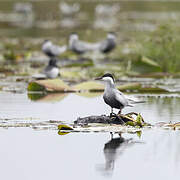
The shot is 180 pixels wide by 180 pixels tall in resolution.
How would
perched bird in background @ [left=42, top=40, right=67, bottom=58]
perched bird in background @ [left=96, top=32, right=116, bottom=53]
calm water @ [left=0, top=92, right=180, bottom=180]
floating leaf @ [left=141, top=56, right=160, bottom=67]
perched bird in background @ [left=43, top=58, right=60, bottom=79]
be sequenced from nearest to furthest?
calm water @ [left=0, top=92, right=180, bottom=180]
perched bird in background @ [left=43, top=58, right=60, bottom=79]
floating leaf @ [left=141, top=56, right=160, bottom=67]
perched bird in background @ [left=42, top=40, right=67, bottom=58]
perched bird in background @ [left=96, top=32, right=116, bottom=53]

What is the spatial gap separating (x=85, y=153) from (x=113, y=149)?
312 mm

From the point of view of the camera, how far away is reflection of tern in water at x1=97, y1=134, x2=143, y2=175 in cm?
606

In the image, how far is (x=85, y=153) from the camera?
263 inches

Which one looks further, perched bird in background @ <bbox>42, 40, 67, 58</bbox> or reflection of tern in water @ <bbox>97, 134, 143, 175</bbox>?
perched bird in background @ <bbox>42, 40, 67, 58</bbox>

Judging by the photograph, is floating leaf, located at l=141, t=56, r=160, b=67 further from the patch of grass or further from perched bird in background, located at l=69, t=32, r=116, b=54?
perched bird in background, located at l=69, t=32, r=116, b=54

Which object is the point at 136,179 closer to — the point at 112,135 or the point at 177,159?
the point at 177,159

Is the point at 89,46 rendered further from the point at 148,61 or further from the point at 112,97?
the point at 112,97

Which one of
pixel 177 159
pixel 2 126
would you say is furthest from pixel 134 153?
pixel 2 126

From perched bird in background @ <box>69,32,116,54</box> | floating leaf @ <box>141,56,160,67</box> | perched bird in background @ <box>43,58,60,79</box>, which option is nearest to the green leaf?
perched bird in background @ <box>43,58,60,79</box>

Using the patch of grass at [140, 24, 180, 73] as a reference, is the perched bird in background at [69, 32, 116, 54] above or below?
above

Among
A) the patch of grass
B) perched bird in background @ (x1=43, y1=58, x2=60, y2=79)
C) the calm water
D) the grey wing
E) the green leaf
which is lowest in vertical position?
the calm water

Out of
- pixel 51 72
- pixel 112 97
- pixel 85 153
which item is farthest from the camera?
pixel 51 72

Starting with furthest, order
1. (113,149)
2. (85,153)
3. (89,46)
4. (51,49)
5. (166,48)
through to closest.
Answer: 1. (89,46)
2. (51,49)
3. (166,48)
4. (113,149)
5. (85,153)

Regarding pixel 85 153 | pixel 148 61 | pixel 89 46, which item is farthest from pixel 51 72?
pixel 85 153
